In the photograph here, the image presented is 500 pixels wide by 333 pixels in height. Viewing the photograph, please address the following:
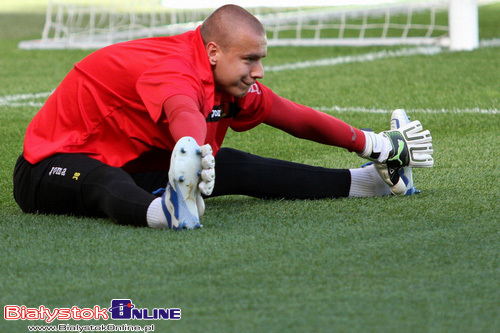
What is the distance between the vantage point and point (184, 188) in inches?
110

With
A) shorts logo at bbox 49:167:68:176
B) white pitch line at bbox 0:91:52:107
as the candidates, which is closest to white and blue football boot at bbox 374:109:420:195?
shorts logo at bbox 49:167:68:176

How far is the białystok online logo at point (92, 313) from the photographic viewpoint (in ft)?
7.04

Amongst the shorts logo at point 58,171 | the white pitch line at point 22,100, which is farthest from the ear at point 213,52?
the white pitch line at point 22,100

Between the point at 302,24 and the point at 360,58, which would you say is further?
the point at 302,24

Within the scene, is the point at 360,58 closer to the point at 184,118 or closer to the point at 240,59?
the point at 240,59

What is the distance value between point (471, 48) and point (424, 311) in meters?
7.03

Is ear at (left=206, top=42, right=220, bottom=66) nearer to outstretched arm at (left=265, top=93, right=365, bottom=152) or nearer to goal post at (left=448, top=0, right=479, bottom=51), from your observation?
outstretched arm at (left=265, top=93, right=365, bottom=152)

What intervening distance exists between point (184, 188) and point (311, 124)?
2.86ft

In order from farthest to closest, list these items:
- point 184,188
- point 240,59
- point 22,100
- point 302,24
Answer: point 302,24
point 22,100
point 240,59
point 184,188

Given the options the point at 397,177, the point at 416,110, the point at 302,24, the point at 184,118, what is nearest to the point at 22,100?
the point at 416,110

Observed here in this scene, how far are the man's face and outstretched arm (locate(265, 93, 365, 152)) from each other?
37 centimetres

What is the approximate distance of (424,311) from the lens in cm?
210

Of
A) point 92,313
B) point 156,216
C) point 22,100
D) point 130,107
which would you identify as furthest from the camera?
point 22,100

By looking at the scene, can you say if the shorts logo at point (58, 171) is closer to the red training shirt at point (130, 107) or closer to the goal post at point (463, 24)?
the red training shirt at point (130, 107)
